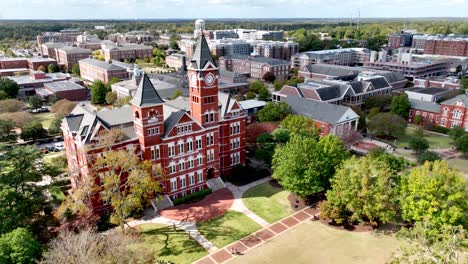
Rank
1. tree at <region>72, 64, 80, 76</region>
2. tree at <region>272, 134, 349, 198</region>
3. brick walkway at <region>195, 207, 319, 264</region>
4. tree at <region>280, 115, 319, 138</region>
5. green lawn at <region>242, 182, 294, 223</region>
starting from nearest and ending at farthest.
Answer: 1. brick walkway at <region>195, 207, 319, 264</region>
2. tree at <region>272, 134, 349, 198</region>
3. green lawn at <region>242, 182, 294, 223</region>
4. tree at <region>280, 115, 319, 138</region>
5. tree at <region>72, 64, 80, 76</region>

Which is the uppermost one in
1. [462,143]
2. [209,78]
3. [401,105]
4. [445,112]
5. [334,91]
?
[209,78]

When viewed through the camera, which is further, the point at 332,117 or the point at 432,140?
the point at 432,140

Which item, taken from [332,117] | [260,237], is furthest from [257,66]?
[260,237]

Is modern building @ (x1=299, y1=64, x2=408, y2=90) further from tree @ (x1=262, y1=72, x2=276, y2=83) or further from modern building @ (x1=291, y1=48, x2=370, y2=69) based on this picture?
modern building @ (x1=291, y1=48, x2=370, y2=69)

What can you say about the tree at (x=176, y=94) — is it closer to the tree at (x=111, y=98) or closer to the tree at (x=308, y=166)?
the tree at (x=111, y=98)

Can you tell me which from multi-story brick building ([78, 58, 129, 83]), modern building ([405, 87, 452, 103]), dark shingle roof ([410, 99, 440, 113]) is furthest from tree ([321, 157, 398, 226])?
multi-story brick building ([78, 58, 129, 83])

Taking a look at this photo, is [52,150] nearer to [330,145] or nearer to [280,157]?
[280,157]

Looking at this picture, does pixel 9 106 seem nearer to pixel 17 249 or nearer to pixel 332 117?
pixel 17 249

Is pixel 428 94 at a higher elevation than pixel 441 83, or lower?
lower
